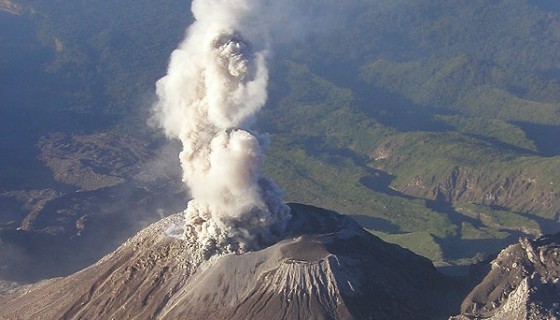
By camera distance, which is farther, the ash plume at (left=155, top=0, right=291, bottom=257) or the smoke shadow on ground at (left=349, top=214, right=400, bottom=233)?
the smoke shadow on ground at (left=349, top=214, right=400, bottom=233)

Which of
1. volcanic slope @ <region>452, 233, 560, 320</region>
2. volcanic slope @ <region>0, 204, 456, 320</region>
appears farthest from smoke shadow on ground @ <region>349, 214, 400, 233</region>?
volcanic slope @ <region>452, 233, 560, 320</region>

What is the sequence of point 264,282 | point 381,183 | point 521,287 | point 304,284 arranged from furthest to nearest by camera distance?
point 381,183 < point 264,282 < point 304,284 < point 521,287

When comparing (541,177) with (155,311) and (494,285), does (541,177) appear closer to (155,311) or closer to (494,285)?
(494,285)

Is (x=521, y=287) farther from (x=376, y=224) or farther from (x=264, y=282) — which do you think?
(x=376, y=224)

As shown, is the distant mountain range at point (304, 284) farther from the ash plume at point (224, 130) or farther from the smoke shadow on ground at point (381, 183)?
the smoke shadow on ground at point (381, 183)

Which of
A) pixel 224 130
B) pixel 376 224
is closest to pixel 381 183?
pixel 376 224

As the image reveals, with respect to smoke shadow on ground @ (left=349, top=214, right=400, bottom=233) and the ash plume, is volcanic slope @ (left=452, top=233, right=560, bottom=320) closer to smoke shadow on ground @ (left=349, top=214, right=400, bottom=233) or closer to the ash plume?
the ash plume
